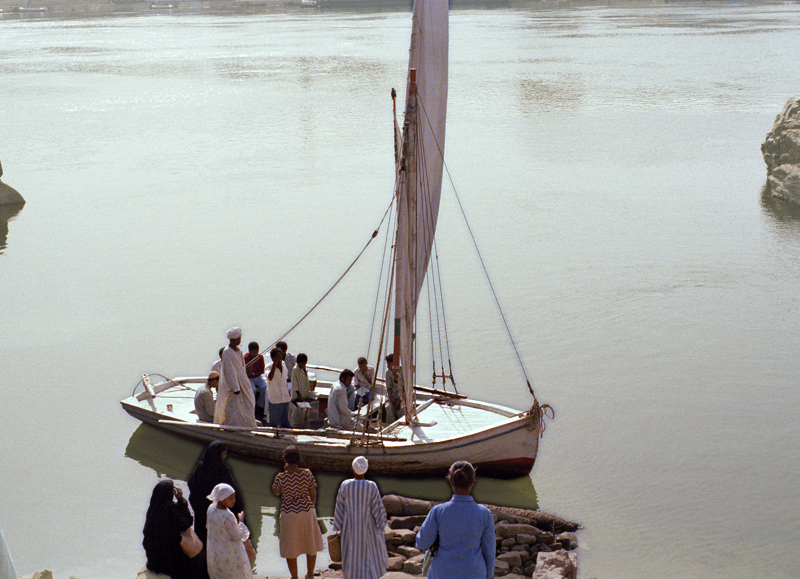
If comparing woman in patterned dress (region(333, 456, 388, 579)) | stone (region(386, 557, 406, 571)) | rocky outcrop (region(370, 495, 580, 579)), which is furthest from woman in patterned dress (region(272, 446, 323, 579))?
rocky outcrop (region(370, 495, 580, 579))

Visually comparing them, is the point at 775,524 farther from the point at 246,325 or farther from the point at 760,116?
the point at 760,116

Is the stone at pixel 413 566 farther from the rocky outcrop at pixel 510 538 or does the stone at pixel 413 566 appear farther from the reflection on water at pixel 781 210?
the reflection on water at pixel 781 210

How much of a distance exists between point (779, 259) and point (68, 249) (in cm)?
1408

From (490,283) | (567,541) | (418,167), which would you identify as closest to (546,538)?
(567,541)

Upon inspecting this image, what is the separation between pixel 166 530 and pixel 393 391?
477 centimetres

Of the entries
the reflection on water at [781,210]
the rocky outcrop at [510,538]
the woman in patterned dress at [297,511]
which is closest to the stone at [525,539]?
the rocky outcrop at [510,538]

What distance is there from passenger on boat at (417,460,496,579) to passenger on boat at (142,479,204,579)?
1.78 metres

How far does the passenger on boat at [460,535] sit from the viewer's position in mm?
5301

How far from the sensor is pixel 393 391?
35.7 feet

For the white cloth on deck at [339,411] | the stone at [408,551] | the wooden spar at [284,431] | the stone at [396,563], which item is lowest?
the stone at [408,551]

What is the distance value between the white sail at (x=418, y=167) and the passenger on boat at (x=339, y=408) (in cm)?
64

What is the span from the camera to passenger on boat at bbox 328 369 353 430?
33.2 feet

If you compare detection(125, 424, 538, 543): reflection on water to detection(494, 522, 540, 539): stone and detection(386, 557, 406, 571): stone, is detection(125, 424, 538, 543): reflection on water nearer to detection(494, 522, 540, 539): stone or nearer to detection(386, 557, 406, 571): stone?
detection(494, 522, 540, 539): stone

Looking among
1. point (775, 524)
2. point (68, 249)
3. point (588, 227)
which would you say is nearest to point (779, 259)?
Result: point (588, 227)
